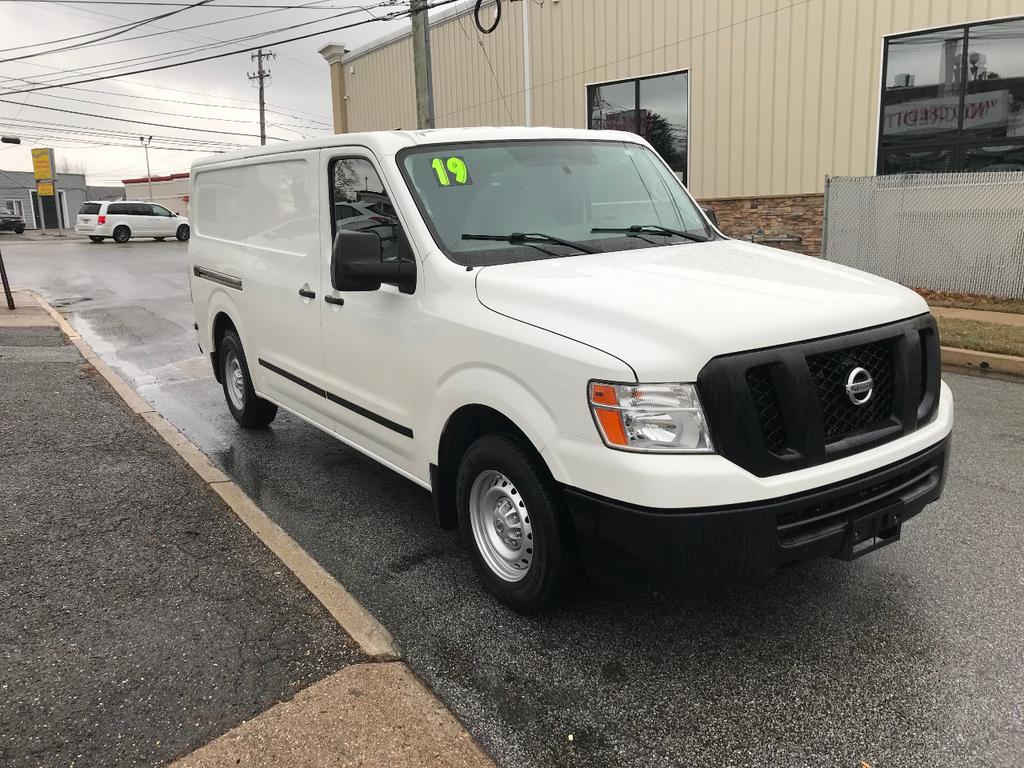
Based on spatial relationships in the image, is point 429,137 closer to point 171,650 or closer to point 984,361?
point 171,650

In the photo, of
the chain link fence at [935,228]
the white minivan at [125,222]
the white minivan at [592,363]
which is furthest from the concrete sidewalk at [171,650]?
the white minivan at [125,222]

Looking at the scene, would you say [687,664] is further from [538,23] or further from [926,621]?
[538,23]

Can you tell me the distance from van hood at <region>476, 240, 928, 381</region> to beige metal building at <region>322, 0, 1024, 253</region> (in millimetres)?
11055

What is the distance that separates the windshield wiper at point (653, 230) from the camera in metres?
4.16

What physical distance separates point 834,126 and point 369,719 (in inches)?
546

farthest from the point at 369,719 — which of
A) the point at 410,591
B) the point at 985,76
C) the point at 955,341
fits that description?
the point at 985,76

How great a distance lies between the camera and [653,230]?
14.0ft

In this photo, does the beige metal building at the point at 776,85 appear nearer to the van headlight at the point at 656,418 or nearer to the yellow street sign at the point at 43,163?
the yellow street sign at the point at 43,163

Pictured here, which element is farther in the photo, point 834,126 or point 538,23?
point 538,23

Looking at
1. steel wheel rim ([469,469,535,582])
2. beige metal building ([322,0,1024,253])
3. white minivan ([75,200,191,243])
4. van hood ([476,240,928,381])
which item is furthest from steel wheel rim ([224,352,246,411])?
white minivan ([75,200,191,243])

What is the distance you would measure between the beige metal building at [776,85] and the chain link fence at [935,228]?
1096 mm

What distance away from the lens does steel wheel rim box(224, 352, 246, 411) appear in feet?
21.2

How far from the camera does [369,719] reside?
2785mm

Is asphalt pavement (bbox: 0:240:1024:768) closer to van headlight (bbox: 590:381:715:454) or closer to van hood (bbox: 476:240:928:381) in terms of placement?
van headlight (bbox: 590:381:715:454)
